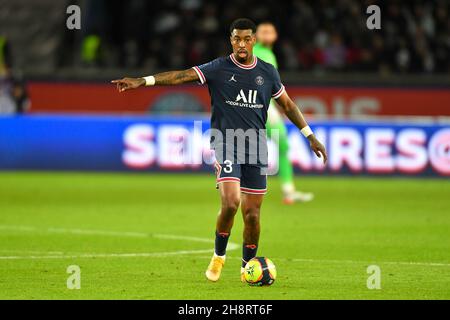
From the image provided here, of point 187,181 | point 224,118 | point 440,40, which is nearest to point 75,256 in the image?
point 224,118

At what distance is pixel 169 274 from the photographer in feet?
33.6

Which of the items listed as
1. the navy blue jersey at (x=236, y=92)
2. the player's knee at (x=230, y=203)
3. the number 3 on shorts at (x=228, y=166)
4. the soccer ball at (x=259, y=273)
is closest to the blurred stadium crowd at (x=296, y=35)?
the navy blue jersey at (x=236, y=92)

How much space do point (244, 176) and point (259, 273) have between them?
91cm

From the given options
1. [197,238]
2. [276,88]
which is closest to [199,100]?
[197,238]

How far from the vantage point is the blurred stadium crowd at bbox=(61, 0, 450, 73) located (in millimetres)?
27234

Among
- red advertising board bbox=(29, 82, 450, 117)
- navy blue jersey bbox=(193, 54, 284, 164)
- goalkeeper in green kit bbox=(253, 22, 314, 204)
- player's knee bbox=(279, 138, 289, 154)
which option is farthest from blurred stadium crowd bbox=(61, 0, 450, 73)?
navy blue jersey bbox=(193, 54, 284, 164)

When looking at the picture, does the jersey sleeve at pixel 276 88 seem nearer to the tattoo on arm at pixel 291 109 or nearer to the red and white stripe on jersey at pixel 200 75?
the tattoo on arm at pixel 291 109

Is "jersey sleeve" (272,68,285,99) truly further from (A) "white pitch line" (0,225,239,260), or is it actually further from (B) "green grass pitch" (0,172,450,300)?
(A) "white pitch line" (0,225,239,260)

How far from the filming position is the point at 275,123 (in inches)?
650

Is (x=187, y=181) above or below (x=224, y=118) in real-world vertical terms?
below

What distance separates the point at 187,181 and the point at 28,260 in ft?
32.7

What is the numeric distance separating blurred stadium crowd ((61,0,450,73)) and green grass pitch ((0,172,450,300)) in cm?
647

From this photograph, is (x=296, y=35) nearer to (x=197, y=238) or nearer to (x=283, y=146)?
(x=283, y=146)
